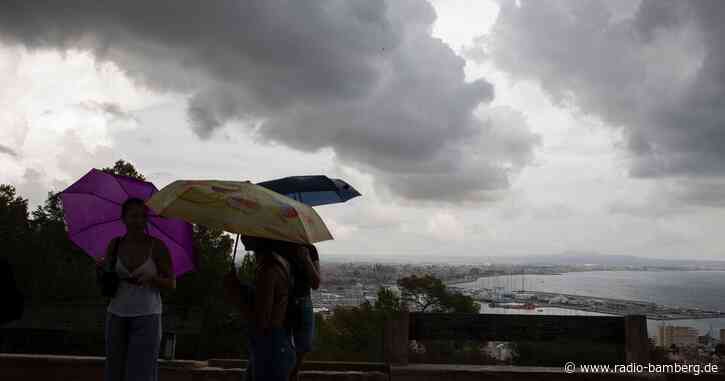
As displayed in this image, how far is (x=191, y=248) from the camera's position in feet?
14.4

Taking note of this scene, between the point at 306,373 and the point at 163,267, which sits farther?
the point at 306,373

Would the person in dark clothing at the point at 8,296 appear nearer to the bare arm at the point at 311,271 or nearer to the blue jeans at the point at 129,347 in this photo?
the blue jeans at the point at 129,347

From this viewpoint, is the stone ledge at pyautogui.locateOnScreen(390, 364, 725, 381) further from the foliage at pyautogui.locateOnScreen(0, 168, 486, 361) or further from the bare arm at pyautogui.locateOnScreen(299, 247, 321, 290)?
the foliage at pyautogui.locateOnScreen(0, 168, 486, 361)

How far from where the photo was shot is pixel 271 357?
3.05 metres

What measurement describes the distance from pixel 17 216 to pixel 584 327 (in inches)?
Answer: 1382

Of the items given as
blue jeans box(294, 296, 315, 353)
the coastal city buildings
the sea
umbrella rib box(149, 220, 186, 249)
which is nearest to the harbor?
the sea

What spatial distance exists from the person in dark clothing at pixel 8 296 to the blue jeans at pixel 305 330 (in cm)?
152

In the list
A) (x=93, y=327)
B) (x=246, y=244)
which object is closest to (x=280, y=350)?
(x=246, y=244)

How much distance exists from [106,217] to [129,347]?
1.12 m

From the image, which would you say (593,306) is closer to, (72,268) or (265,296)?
(72,268)

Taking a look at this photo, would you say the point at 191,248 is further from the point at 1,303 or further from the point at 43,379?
the point at 43,379

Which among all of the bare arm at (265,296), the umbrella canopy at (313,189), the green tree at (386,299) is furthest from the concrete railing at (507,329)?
the green tree at (386,299)

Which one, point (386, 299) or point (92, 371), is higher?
point (92, 371)

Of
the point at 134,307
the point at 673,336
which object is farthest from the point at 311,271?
the point at 673,336
